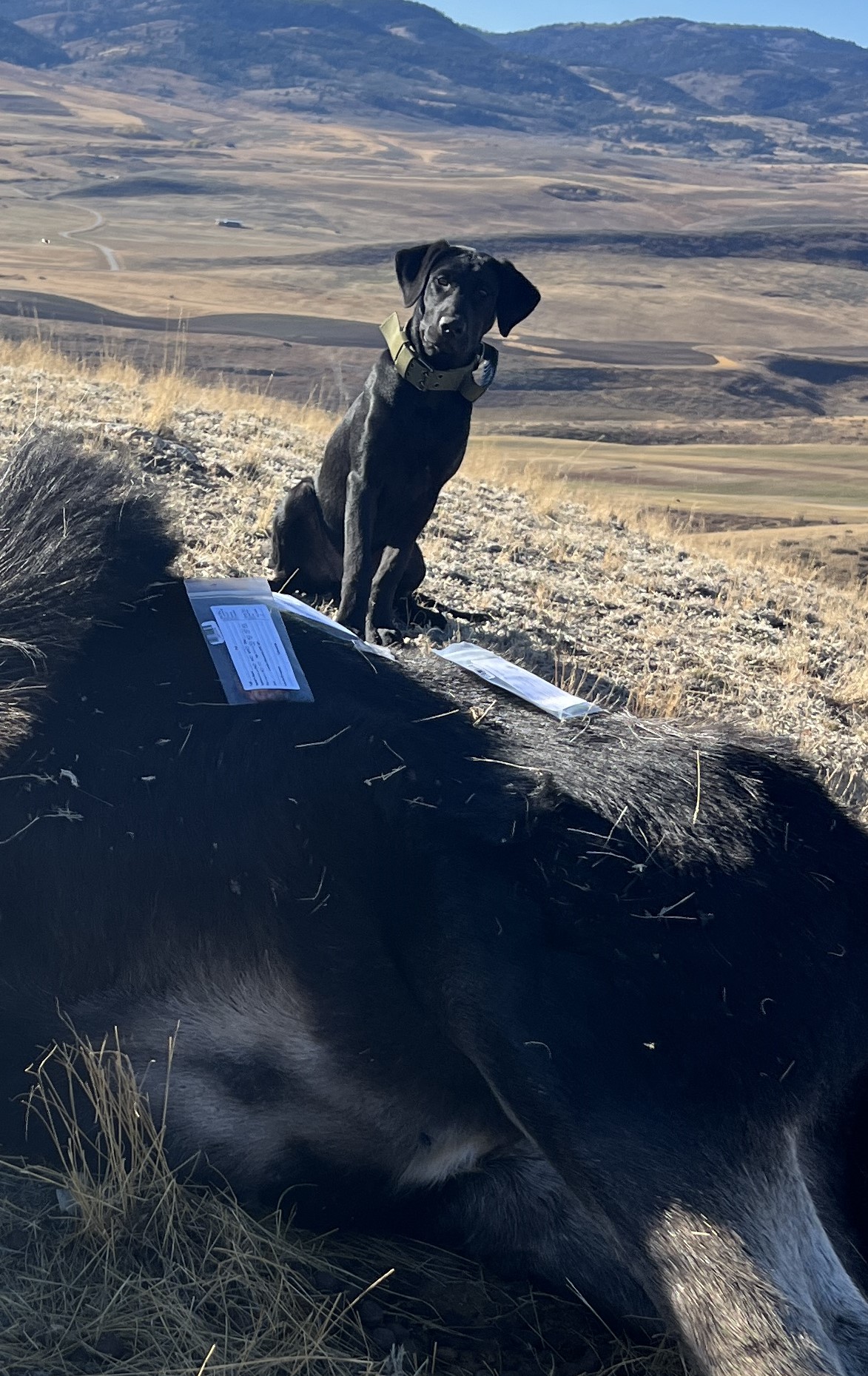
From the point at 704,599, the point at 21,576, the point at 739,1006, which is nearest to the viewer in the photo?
the point at 739,1006

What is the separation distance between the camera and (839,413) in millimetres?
38000

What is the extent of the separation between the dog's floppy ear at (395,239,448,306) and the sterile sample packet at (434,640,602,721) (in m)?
3.50

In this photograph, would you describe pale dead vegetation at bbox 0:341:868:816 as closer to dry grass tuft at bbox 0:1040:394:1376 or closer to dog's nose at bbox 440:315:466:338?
dog's nose at bbox 440:315:466:338

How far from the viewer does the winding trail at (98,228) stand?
47.9 metres

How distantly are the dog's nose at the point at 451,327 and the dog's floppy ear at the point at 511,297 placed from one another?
1.38 feet

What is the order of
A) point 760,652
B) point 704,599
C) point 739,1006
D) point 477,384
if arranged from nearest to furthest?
1. point 739,1006
2. point 477,384
3. point 760,652
4. point 704,599

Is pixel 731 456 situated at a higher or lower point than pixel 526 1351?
lower

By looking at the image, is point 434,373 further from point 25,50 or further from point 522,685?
point 25,50

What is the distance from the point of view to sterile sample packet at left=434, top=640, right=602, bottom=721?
3564mm

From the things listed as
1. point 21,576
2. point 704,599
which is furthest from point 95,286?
point 21,576

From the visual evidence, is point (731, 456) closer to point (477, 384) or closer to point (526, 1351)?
point (477, 384)

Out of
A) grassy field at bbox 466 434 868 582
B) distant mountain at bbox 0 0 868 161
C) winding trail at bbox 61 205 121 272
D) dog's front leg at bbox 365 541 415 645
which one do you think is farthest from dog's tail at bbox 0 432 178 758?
distant mountain at bbox 0 0 868 161

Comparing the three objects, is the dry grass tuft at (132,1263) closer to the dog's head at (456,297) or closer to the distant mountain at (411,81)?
the dog's head at (456,297)

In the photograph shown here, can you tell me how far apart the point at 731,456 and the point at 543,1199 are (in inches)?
928
